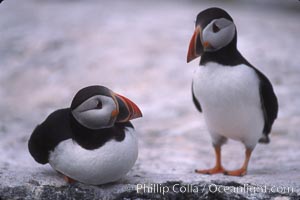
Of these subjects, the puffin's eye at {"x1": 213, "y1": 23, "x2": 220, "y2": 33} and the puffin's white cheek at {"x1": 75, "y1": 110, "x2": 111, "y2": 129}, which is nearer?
the puffin's white cheek at {"x1": 75, "y1": 110, "x2": 111, "y2": 129}

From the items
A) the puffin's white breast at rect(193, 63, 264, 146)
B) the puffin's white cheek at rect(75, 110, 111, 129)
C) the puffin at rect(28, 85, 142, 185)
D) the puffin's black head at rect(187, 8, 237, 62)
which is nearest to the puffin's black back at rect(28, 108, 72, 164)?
the puffin at rect(28, 85, 142, 185)

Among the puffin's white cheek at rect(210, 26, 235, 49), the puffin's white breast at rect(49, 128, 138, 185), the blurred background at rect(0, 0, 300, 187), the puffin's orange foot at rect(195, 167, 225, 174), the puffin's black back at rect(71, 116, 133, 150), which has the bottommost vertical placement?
the blurred background at rect(0, 0, 300, 187)

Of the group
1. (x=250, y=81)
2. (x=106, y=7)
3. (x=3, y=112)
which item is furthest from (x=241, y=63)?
(x=106, y=7)

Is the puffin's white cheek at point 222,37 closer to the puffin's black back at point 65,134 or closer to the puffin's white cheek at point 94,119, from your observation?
the puffin's black back at point 65,134

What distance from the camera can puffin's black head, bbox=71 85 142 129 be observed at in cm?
337

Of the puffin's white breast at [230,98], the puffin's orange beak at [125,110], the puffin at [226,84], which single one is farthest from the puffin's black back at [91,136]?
the puffin's white breast at [230,98]

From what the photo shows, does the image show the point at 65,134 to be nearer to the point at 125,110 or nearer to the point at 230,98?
the point at 125,110

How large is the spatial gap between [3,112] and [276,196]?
3.73 meters

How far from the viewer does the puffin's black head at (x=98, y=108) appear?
3373 millimetres

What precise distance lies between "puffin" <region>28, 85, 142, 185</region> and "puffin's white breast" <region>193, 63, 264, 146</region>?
74 centimetres

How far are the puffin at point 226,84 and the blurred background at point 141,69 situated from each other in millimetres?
463

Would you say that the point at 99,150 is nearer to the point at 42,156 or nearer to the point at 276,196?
the point at 42,156

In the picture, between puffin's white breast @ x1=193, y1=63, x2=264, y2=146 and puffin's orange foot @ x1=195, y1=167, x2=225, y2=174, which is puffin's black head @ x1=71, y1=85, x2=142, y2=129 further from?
puffin's orange foot @ x1=195, y1=167, x2=225, y2=174

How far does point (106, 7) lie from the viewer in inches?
414
